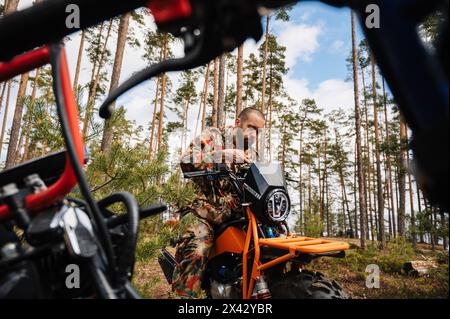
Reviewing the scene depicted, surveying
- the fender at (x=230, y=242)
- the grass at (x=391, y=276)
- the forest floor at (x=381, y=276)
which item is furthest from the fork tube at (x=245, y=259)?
A: the grass at (x=391, y=276)

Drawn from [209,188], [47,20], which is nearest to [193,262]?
[209,188]

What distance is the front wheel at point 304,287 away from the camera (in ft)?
6.92

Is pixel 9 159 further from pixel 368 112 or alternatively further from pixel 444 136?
pixel 368 112

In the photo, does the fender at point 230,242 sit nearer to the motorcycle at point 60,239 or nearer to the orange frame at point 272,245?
the orange frame at point 272,245

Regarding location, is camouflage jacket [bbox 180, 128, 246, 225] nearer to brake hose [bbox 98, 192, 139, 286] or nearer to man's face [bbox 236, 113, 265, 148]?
man's face [bbox 236, 113, 265, 148]

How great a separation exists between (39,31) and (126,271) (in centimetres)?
65

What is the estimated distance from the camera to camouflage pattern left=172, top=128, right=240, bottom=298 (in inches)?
116

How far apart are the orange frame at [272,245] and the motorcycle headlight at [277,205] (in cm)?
18

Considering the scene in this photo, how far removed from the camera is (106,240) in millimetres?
801

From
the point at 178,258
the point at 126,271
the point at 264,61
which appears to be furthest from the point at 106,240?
the point at 264,61

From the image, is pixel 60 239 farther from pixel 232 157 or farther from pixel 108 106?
pixel 232 157

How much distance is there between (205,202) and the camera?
328cm

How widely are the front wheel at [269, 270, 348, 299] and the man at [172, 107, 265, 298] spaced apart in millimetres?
839

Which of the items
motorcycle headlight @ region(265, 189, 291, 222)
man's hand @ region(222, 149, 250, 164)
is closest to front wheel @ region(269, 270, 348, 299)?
motorcycle headlight @ region(265, 189, 291, 222)
